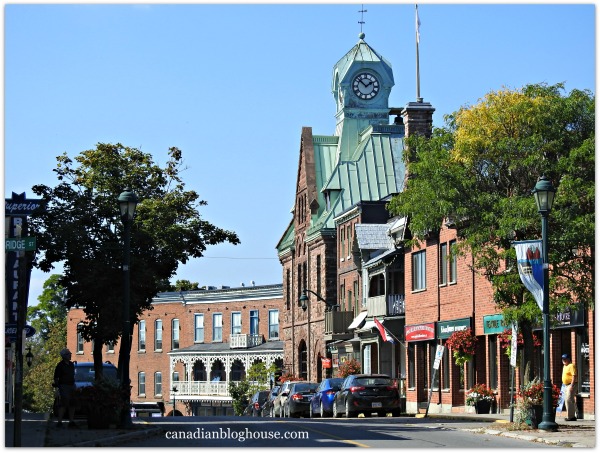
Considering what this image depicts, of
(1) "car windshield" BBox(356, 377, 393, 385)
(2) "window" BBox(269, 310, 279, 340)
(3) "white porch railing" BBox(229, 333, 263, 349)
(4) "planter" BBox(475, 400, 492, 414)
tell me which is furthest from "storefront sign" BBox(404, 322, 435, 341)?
(2) "window" BBox(269, 310, 279, 340)

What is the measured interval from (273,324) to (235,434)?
62666 mm

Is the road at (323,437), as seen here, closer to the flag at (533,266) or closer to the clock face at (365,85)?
the flag at (533,266)

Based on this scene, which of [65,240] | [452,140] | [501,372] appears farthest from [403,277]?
[452,140]

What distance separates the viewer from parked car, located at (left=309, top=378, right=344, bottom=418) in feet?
136

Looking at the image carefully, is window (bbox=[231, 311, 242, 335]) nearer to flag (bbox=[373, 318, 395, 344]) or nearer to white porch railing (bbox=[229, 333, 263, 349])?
white porch railing (bbox=[229, 333, 263, 349])

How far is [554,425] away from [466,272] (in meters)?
18.8

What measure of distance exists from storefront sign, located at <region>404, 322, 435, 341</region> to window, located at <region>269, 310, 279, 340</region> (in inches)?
1451

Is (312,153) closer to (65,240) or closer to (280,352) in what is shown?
(280,352)

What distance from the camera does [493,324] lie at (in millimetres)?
41375

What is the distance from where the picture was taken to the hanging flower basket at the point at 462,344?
4284 centimetres

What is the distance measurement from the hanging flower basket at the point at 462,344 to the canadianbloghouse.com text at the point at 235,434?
1606 centimetres

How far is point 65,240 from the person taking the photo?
130ft

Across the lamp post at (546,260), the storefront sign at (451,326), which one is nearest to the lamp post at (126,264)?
the lamp post at (546,260)

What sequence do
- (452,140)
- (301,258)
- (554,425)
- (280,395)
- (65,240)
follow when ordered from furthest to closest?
(301,258), (280,395), (65,240), (452,140), (554,425)
